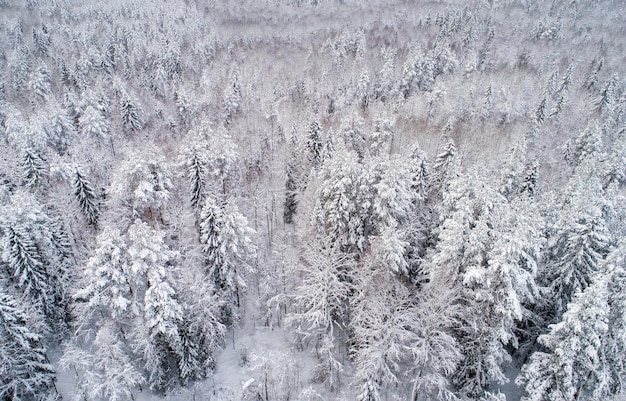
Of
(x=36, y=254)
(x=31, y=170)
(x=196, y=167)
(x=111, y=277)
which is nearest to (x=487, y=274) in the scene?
(x=111, y=277)

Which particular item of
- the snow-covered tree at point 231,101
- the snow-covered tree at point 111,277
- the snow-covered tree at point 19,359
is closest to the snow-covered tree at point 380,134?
the snow-covered tree at point 231,101

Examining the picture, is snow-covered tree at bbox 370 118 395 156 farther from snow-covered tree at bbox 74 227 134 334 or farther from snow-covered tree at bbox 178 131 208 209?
snow-covered tree at bbox 74 227 134 334

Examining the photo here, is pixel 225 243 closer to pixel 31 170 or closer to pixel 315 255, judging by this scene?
pixel 315 255

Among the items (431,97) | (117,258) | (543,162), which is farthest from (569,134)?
(117,258)

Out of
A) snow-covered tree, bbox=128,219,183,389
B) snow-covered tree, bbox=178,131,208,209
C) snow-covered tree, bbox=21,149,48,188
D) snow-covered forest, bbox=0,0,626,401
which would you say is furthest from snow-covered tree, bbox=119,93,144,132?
snow-covered tree, bbox=128,219,183,389

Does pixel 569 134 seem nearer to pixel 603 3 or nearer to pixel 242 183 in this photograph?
pixel 242 183

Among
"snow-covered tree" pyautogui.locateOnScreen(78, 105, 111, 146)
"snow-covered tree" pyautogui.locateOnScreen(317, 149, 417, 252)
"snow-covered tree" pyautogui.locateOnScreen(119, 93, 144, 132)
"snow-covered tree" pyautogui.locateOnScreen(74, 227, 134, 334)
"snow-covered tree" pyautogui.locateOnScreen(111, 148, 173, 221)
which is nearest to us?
"snow-covered tree" pyautogui.locateOnScreen(74, 227, 134, 334)

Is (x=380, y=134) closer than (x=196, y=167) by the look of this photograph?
No
